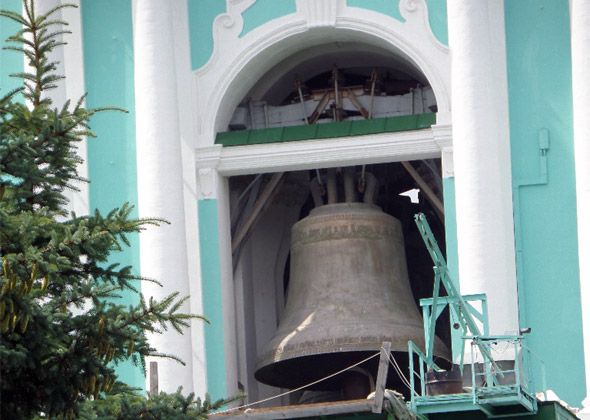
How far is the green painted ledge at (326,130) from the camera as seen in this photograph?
23.8 meters

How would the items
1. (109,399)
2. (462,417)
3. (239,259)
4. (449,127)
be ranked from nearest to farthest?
(109,399)
(462,417)
(449,127)
(239,259)

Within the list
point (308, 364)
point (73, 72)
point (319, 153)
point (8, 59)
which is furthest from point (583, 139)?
point (8, 59)

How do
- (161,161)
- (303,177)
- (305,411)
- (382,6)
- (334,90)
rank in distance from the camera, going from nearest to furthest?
(305,411) → (161,161) → (382,6) → (334,90) → (303,177)

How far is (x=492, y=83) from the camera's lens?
2281cm

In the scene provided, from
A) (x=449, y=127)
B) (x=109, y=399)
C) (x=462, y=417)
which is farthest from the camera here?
(x=449, y=127)

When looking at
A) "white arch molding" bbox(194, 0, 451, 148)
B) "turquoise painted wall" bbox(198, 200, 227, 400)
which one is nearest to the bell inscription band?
"turquoise painted wall" bbox(198, 200, 227, 400)

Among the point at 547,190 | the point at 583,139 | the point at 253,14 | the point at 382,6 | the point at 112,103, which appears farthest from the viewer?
the point at 253,14

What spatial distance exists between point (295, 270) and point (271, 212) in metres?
2.10

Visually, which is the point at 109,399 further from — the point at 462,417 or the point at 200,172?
the point at 200,172

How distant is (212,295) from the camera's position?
2375 centimetres

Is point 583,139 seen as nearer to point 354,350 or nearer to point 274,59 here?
point 354,350

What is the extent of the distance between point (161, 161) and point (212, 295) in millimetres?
1444

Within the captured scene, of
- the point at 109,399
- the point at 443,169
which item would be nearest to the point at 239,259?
the point at 443,169

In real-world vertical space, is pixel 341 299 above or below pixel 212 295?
below
